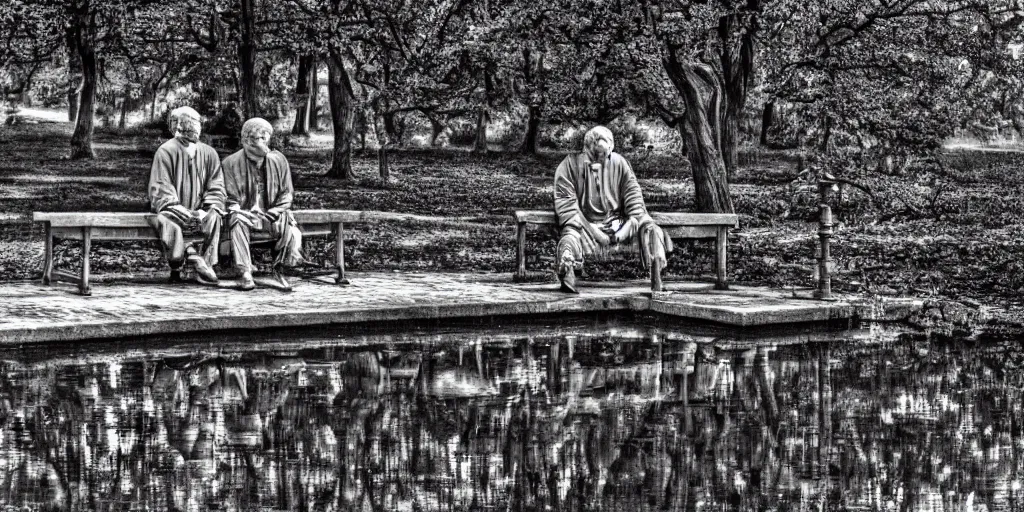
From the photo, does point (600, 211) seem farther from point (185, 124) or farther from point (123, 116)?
point (123, 116)

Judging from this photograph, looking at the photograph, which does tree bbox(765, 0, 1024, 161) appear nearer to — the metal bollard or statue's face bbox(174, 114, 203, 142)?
the metal bollard

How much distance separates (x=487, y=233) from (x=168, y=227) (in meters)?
8.24

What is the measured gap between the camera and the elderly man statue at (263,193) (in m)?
11.2

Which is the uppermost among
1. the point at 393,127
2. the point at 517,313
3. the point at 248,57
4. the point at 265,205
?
the point at 248,57

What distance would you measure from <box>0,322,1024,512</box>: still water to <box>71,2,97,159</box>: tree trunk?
16864 mm

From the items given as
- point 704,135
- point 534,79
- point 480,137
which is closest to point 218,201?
point 704,135

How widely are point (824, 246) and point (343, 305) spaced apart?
372cm

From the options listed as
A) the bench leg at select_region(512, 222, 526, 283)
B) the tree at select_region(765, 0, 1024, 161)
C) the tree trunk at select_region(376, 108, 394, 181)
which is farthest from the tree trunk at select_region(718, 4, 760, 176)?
the bench leg at select_region(512, 222, 526, 283)

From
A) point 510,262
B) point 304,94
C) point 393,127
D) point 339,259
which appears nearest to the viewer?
point 339,259

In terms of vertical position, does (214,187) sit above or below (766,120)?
below

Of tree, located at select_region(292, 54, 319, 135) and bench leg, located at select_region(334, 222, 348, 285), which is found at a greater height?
tree, located at select_region(292, 54, 319, 135)

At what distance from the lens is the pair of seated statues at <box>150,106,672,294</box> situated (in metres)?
11.1

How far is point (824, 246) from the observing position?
35.6 feet

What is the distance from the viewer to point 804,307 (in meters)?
9.99
